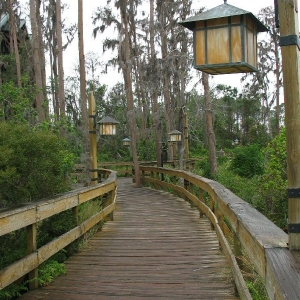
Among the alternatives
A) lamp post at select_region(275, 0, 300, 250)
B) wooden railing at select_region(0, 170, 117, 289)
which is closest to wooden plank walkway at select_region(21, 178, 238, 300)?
wooden railing at select_region(0, 170, 117, 289)

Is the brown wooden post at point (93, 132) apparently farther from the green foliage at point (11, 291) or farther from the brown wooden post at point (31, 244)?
the green foliage at point (11, 291)

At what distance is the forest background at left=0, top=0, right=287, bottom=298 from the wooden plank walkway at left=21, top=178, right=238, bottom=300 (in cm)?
67

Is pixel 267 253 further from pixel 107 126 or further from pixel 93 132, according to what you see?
pixel 107 126

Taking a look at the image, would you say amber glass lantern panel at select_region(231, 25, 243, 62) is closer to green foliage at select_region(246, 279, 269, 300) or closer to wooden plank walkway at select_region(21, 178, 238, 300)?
green foliage at select_region(246, 279, 269, 300)

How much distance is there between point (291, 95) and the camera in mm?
2527

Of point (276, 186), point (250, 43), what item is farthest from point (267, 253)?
point (276, 186)

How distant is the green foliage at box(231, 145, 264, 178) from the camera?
1942 cm

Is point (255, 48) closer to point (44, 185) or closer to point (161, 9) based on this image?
point (44, 185)

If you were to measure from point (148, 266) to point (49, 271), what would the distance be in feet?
3.74

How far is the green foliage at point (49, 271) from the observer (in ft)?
13.9

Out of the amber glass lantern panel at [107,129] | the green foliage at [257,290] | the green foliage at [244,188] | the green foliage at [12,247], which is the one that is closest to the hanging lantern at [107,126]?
the amber glass lantern panel at [107,129]

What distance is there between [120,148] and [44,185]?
2717 centimetres

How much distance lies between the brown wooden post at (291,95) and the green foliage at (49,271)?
8.85ft

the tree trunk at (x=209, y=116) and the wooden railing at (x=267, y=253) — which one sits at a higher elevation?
the tree trunk at (x=209, y=116)
